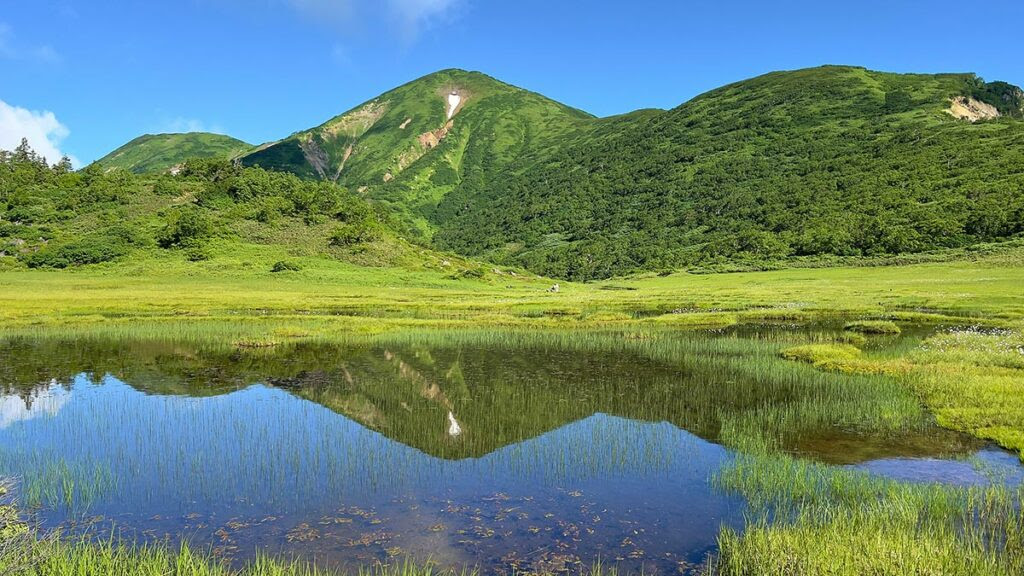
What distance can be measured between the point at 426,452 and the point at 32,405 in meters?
15.9

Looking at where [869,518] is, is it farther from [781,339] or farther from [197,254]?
[197,254]

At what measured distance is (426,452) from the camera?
16.6 metres

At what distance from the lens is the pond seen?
11.4 metres

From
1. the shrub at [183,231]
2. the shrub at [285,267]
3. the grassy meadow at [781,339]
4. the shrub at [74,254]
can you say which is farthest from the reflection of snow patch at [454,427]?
the shrub at [74,254]

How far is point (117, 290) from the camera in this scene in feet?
239

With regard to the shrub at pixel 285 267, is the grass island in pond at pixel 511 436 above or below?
below

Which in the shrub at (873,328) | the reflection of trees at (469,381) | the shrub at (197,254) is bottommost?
the shrub at (873,328)

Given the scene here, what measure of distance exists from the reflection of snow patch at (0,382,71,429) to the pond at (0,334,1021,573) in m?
0.14

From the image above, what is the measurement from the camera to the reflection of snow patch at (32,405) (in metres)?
19.9

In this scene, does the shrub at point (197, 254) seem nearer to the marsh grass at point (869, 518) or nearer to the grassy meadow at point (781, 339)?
the grassy meadow at point (781, 339)

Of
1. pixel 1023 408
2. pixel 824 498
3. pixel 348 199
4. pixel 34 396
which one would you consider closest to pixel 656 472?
pixel 824 498

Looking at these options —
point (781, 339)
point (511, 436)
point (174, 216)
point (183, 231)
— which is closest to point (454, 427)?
point (511, 436)

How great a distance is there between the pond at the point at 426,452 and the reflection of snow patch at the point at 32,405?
14cm

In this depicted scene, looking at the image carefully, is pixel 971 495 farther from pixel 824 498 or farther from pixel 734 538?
pixel 734 538
